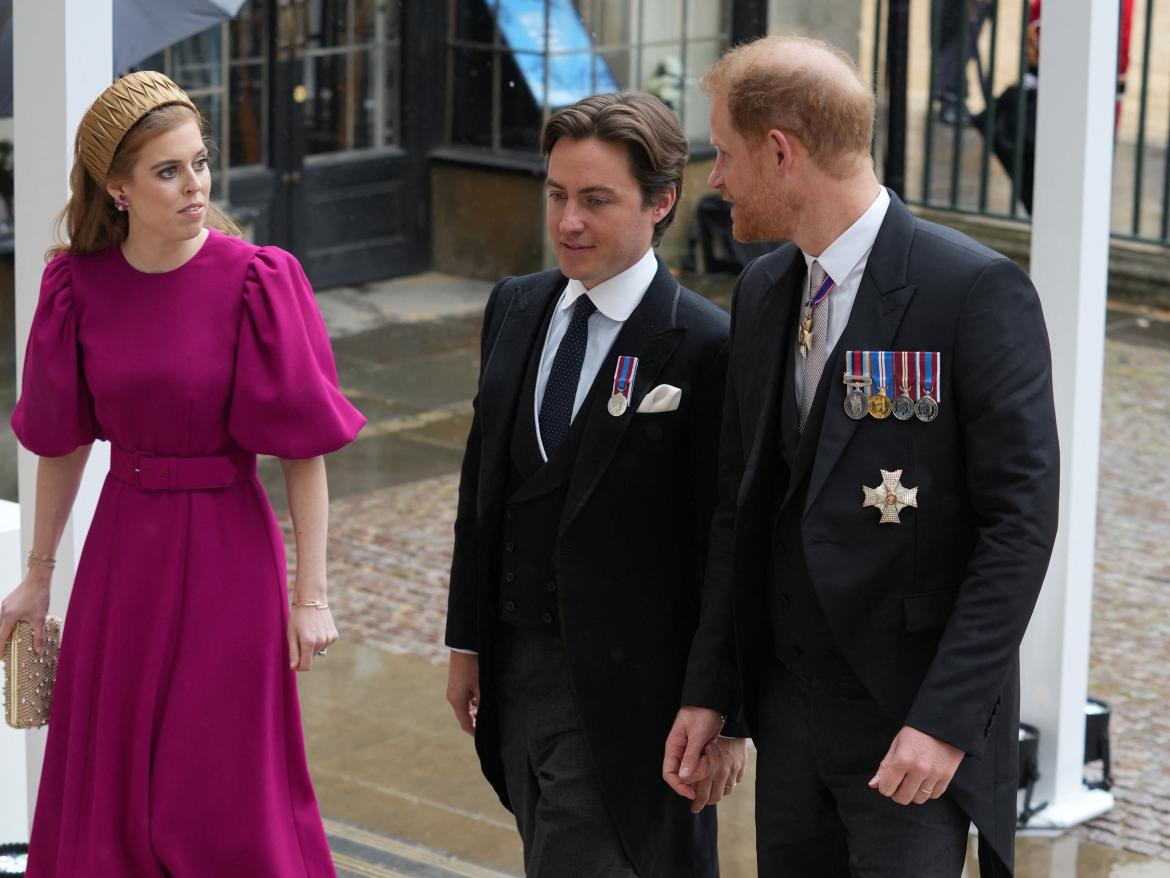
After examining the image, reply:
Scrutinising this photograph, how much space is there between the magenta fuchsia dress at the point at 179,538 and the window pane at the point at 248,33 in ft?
26.2

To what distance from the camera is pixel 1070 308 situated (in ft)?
15.0

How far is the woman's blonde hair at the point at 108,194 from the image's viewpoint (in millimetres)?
3461

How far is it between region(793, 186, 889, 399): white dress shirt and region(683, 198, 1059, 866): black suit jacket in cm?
2

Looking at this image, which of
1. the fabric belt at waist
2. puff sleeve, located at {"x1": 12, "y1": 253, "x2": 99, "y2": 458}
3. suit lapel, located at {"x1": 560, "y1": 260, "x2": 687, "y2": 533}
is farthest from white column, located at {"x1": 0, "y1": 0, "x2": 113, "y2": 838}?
suit lapel, located at {"x1": 560, "y1": 260, "x2": 687, "y2": 533}

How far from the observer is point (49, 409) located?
3.60 metres

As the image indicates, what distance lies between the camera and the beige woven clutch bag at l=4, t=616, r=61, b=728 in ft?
12.3

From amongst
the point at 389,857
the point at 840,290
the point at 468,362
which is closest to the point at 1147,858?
the point at 389,857

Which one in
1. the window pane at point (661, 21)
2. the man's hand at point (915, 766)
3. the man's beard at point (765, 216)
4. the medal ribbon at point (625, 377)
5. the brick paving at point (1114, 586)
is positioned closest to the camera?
the man's hand at point (915, 766)

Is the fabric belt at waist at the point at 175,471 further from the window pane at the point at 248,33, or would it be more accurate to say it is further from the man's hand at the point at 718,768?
the window pane at the point at 248,33

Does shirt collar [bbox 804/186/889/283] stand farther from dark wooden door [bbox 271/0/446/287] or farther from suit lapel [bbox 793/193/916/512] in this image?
dark wooden door [bbox 271/0/446/287]

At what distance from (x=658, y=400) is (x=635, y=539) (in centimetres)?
24

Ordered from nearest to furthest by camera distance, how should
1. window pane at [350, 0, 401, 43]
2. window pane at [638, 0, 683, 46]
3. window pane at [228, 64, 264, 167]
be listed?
1. window pane at [228, 64, 264, 167]
2. window pane at [350, 0, 401, 43]
3. window pane at [638, 0, 683, 46]

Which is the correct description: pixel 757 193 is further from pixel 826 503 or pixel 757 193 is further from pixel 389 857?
pixel 389 857

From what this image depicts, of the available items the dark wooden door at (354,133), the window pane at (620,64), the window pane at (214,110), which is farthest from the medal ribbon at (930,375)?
the window pane at (620,64)
